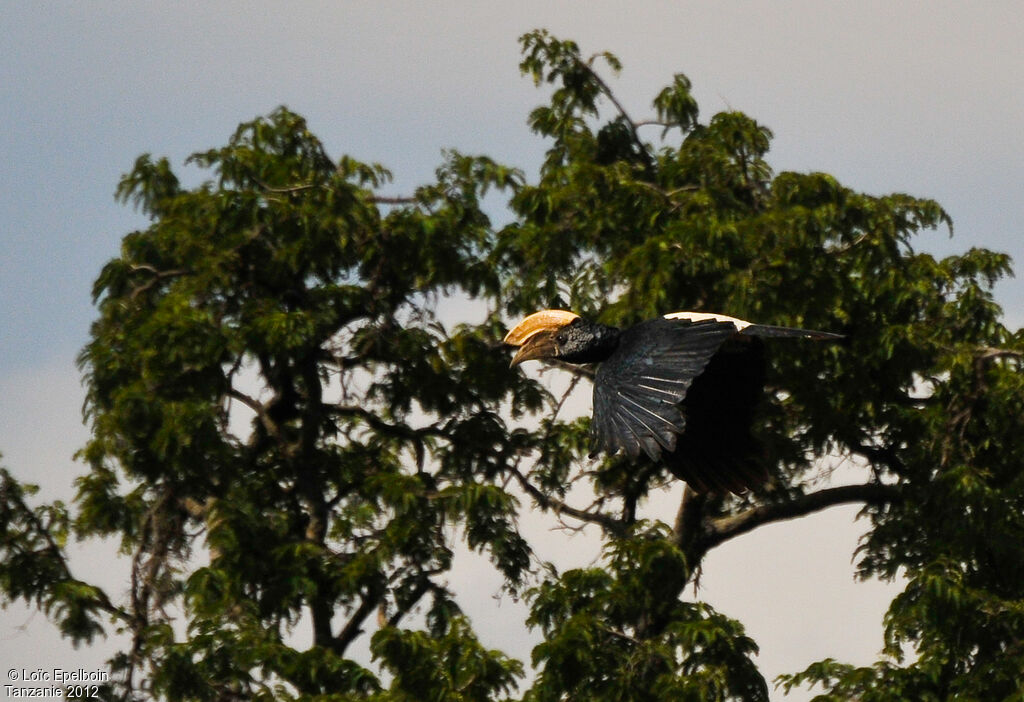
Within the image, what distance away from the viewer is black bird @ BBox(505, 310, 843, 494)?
812cm

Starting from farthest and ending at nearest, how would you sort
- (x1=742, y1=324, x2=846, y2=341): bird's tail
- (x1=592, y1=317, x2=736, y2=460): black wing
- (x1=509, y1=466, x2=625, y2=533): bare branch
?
(x1=509, y1=466, x2=625, y2=533): bare branch
(x1=742, y1=324, x2=846, y2=341): bird's tail
(x1=592, y1=317, x2=736, y2=460): black wing

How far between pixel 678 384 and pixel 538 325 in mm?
1013

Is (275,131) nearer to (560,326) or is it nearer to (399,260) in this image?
(399,260)

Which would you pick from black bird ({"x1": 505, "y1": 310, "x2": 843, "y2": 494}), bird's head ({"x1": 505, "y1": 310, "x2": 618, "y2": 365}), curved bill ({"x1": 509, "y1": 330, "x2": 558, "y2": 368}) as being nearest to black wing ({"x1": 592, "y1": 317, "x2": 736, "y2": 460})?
black bird ({"x1": 505, "y1": 310, "x2": 843, "y2": 494})

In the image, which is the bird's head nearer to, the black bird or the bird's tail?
the black bird

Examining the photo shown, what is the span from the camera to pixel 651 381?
8273 mm

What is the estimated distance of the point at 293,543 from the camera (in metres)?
12.0

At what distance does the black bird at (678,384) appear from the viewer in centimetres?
812

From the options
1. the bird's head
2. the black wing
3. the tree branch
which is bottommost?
the black wing

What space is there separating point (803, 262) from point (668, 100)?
6.11ft

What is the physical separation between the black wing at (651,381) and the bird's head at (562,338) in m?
0.15

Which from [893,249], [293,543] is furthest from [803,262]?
[293,543]

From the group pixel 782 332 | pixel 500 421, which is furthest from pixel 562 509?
pixel 782 332

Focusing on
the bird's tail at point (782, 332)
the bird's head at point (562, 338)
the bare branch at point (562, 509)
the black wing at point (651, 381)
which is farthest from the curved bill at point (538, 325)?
the bare branch at point (562, 509)
